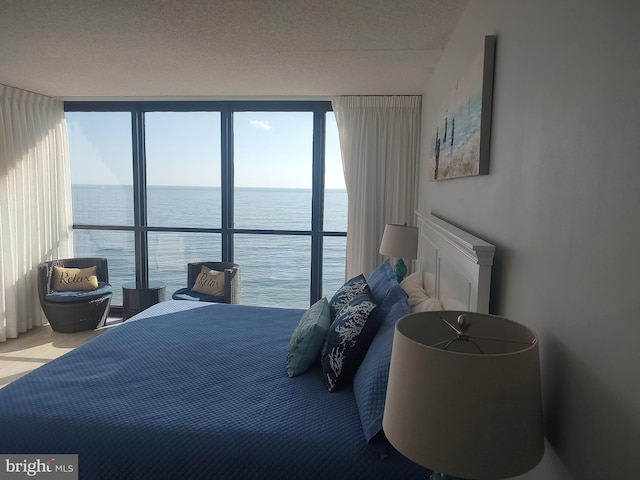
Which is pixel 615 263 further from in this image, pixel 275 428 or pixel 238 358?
pixel 238 358

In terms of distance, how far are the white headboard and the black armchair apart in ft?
11.1

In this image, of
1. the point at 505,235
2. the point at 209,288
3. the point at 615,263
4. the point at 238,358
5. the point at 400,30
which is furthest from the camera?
the point at 209,288

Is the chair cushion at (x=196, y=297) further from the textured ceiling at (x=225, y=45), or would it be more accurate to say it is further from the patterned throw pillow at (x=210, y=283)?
the textured ceiling at (x=225, y=45)

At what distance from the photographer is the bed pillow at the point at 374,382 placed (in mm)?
1551

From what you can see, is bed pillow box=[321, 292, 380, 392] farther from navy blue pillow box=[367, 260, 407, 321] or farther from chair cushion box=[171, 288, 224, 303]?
chair cushion box=[171, 288, 224, 303]

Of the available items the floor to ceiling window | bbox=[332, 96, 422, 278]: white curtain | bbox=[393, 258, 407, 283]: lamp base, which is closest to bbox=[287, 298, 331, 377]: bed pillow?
bbox=[393, 258, 407, 283]: lamp base

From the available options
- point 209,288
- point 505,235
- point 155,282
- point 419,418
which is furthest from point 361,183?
point 419,418

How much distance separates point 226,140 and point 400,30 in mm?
2748

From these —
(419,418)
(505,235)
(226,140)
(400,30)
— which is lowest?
(419,418)

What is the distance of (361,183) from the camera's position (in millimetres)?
4547

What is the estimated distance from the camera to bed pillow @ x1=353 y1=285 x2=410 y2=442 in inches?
61.1

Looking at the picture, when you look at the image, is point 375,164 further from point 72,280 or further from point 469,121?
point 72,280

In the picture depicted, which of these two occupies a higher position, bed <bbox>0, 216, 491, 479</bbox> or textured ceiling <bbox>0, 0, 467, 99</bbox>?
textured ceiling <bbox>0, 0, 467, 99</bbox>

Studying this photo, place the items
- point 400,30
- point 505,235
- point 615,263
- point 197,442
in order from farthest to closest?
A: point 400,30
point 197,442
point 505,235
point 615,263
